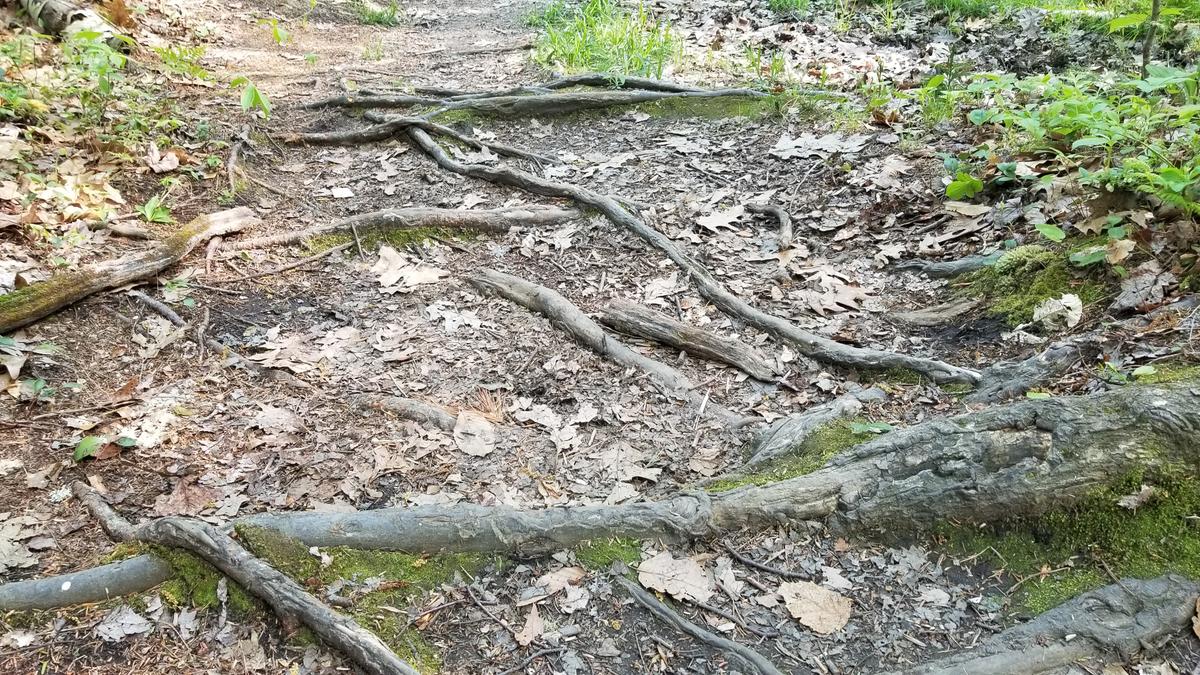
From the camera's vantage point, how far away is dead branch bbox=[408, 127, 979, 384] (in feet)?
10.9

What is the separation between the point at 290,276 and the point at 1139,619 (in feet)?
Answer: 15.0

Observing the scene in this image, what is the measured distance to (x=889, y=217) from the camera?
4570 mm

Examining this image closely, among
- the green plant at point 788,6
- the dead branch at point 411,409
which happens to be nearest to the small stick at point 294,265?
the dead branch at point 411,409

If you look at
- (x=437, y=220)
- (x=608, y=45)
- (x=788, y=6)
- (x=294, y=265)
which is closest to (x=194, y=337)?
(x=294, y=265)

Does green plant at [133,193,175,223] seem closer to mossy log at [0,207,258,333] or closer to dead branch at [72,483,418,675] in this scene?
mossy log at [0,207,258,333]

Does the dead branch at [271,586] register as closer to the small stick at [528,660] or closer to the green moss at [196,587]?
the green moss at [196,587]

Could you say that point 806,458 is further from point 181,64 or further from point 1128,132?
point 181,64

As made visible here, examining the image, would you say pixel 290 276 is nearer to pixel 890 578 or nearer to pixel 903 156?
pixel 890 578

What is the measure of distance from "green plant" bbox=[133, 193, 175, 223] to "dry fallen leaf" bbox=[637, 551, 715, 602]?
4.21 m

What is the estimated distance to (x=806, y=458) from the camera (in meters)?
2.83

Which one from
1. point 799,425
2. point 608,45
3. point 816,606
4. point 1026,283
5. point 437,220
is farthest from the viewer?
point 608,45

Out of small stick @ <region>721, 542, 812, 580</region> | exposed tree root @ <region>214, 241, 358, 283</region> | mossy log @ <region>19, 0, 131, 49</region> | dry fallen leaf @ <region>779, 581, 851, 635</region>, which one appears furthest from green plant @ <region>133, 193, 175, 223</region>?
dry fallen leaf @ <region>779, 581, 851, 635</region>

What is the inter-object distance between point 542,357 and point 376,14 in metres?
9.18

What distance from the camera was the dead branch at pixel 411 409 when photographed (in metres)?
3.37
